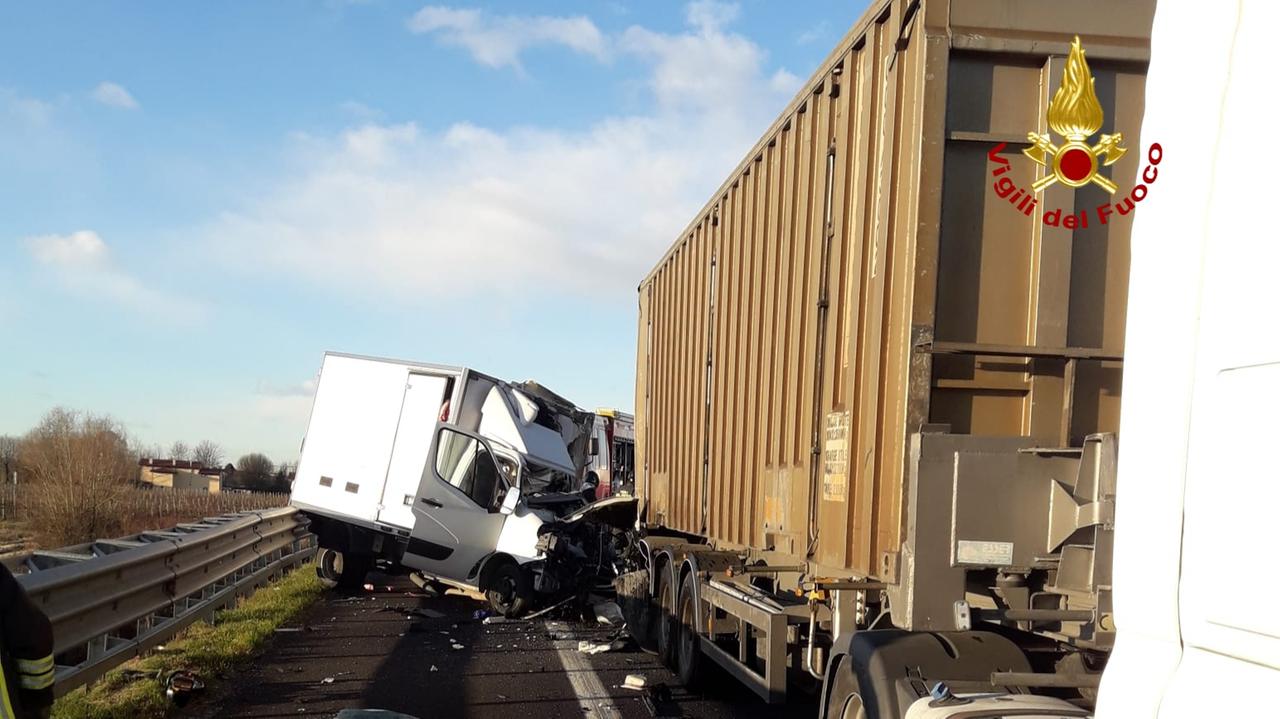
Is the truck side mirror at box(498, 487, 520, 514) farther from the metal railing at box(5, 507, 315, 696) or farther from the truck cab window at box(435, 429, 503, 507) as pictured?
the metal railing at box(5, 507, 315, 696)

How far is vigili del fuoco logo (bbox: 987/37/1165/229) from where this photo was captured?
188 inches

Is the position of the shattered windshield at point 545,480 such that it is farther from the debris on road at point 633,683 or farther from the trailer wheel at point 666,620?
the debris on road at point 633,683

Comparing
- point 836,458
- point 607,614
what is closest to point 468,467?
point 607,614

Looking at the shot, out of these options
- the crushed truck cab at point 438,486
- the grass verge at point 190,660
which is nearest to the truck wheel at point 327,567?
the crushed truck cab at point 438,486

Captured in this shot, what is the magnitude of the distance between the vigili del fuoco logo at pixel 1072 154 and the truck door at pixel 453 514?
10123 mm

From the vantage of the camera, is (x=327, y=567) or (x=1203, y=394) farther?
(x=327, y=567)

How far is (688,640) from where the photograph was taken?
9.12m

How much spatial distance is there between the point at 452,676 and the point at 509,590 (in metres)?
4.47

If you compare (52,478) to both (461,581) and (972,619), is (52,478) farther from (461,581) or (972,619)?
(972,619)

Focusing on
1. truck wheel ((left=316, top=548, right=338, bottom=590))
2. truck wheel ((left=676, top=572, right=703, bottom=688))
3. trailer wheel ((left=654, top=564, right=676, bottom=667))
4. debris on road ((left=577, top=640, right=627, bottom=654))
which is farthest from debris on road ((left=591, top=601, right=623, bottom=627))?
truck wheel ((left=676, top=572, right=703, bottom=688))

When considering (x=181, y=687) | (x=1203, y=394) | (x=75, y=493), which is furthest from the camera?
(x=75, y=493)

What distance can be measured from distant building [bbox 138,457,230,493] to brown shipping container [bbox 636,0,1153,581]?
61.2 m

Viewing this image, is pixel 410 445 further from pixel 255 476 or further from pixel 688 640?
pixel 255 476

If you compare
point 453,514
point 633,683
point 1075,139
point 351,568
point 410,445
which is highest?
point 1075,139
